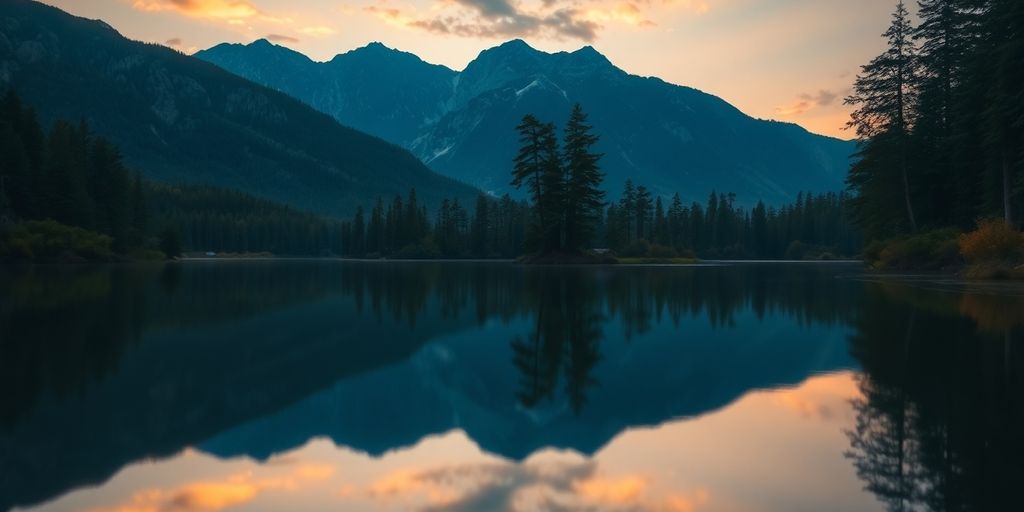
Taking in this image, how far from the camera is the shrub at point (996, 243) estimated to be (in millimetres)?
38969

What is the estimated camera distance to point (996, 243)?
3934 centimetres

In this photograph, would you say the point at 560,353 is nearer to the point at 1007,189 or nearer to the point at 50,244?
the point at 1007,189

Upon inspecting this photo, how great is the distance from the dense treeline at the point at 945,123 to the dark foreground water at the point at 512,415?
27.0m

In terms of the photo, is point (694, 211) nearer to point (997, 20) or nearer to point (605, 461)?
point (997, 20)

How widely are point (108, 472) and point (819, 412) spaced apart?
344 inches

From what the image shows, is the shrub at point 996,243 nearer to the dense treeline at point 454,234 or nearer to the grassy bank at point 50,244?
the grassy bank at point 50,244

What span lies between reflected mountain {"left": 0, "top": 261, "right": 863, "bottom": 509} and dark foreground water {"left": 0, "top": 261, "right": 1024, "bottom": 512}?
0.06 meters

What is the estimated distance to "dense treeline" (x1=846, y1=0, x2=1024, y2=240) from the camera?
4228cm

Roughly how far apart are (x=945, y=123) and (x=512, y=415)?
5823 centimetres

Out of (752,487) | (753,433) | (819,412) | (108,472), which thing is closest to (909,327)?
(819,412)

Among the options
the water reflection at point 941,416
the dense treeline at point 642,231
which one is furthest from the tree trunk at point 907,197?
the dense treeline at point 642,231

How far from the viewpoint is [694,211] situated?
175750mm

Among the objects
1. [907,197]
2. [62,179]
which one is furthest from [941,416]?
[62,179]

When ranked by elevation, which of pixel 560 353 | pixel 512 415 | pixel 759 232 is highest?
pixel 759 232
